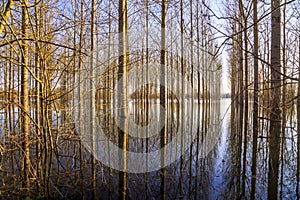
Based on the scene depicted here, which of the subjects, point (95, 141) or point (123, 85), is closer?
point (95, 141)

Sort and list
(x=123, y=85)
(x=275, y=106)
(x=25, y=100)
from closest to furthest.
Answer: (x=25, y=100), (x=275, y=106), (x=123, y=85)

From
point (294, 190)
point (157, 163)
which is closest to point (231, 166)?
point (294, 190)

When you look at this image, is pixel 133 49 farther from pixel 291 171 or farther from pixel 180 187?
pixel 291 171

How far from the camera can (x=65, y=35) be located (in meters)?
2.40

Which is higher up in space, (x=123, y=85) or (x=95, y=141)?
(x=123, y=85)

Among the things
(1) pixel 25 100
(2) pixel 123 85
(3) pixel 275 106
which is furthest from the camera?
(2) pixel 123 85

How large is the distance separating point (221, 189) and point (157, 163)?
1.51 metres

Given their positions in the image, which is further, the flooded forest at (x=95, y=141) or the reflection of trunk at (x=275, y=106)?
the reflection of trunk at (x=275, y=106)

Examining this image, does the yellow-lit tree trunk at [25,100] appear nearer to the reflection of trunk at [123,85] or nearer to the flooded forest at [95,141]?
the flooded forest at [95,141]

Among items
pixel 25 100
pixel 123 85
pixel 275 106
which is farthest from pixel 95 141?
pixel 275 106

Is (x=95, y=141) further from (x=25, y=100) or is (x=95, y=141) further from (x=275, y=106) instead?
(x=275, y=106)

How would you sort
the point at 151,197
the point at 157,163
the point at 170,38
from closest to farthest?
the point at 151,197
the point at 157,163
the point at 170,38

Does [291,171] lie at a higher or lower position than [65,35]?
lower

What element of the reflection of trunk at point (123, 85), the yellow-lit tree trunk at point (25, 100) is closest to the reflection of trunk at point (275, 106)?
the reflection of trunk at point (123, 85)
